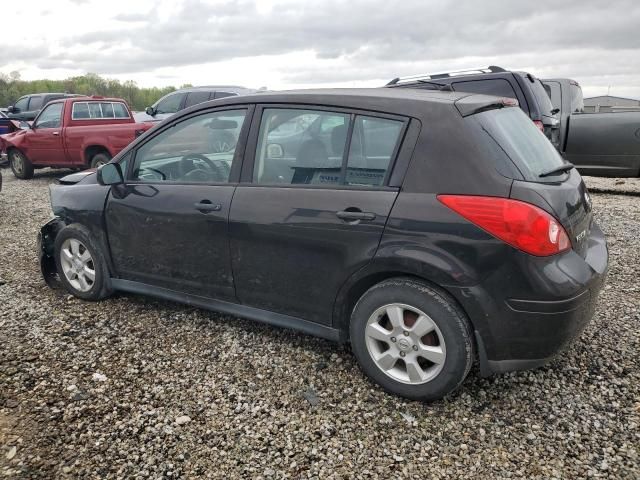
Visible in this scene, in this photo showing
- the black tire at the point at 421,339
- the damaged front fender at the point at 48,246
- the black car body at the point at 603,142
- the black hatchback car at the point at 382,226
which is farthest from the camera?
the black car body at the point at 603,142

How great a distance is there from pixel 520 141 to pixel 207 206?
1922 millimetres

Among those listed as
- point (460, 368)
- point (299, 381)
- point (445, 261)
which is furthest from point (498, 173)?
point (299, 381)

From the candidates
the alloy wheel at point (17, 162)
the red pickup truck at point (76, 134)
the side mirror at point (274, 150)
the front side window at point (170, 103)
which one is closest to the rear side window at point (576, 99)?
the red pickup truck at point (76, 134)

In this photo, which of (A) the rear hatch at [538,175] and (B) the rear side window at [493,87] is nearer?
(A) the rear hatch at [538,175]

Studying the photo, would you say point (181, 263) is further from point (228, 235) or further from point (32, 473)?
point (32, 473)

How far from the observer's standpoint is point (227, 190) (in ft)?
10.3

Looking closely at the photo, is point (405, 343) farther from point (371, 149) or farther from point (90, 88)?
point (90, 88)

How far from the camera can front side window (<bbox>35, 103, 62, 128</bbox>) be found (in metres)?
10.5

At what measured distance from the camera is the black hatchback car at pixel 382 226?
2402 mm

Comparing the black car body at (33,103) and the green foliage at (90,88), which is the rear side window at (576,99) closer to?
the black car body at (33,103)

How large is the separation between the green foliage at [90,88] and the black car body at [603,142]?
3965cm

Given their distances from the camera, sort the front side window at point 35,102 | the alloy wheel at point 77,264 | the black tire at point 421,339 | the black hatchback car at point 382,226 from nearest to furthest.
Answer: the black hatchback car at point 382,226 → the black tire at point 421,339 → the alloy wheel at point 77,264 → the front side window at point 35,102

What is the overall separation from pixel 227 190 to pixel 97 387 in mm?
1406

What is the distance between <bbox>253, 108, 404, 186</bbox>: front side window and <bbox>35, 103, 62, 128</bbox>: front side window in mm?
9194
